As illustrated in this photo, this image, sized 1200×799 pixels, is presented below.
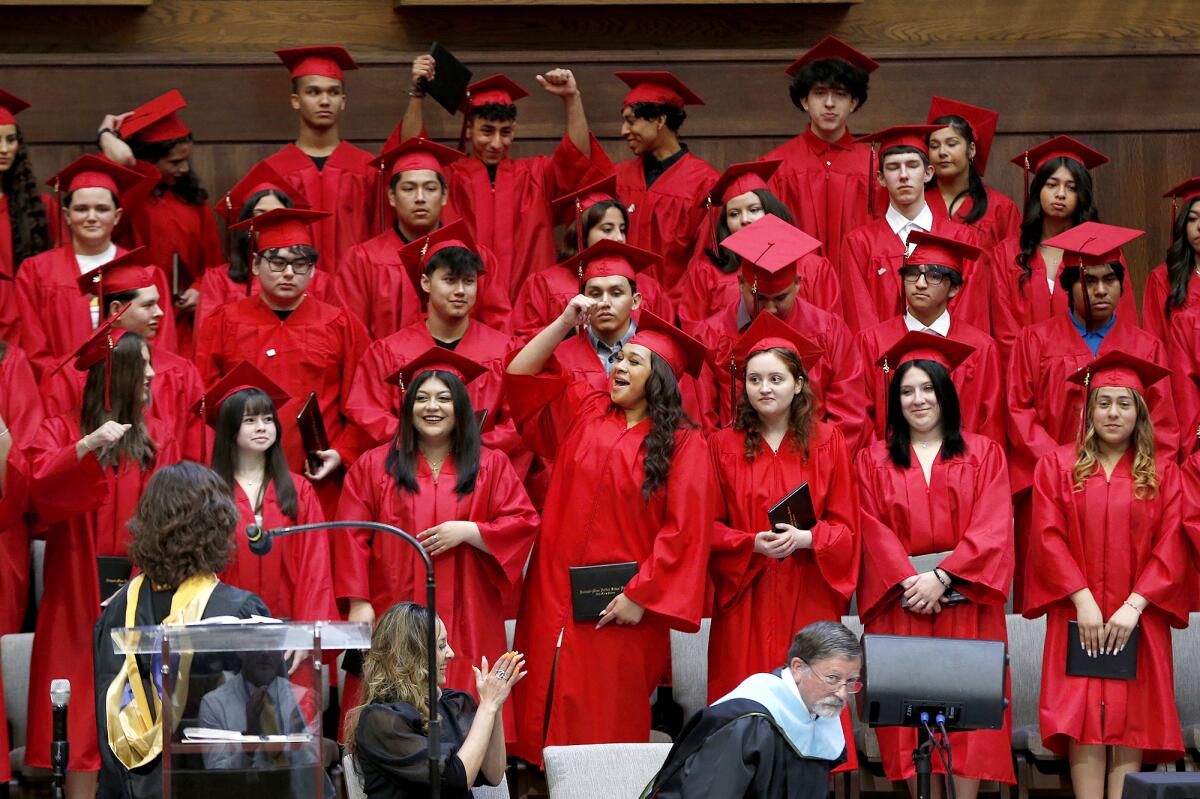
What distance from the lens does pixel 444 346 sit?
705 centimetres

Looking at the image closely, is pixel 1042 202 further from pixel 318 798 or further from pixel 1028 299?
pixel 318 798

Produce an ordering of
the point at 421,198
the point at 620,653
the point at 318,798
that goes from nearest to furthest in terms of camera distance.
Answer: the point at 318,798 < the point at 620,653 < the point at 421,198

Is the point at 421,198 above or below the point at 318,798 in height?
above

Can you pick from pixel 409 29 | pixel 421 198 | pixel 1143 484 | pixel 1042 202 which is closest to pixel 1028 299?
pixel 1042 202

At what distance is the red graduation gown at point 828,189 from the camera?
8258 millimetres

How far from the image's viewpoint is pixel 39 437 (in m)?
6.29

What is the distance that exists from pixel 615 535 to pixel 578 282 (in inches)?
60.5

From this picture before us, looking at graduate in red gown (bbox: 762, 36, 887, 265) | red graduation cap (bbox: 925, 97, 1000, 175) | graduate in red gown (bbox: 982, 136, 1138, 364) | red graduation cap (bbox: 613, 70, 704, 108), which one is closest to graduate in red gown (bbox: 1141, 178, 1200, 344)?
graduate in red gown (bbox: 982, 136, 1138, 364)

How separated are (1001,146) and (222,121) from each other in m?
3.89

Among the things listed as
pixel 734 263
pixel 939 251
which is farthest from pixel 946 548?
pixel 734 263

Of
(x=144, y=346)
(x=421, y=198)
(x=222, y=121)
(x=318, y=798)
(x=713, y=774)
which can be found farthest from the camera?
(x=222, y=121)

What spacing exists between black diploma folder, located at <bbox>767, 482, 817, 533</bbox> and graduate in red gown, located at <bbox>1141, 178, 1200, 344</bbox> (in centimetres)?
236

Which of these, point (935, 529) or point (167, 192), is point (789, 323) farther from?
point (167, 192)

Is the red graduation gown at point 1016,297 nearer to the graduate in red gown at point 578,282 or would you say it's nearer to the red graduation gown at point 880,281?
the red graduation gown at point 880,281
